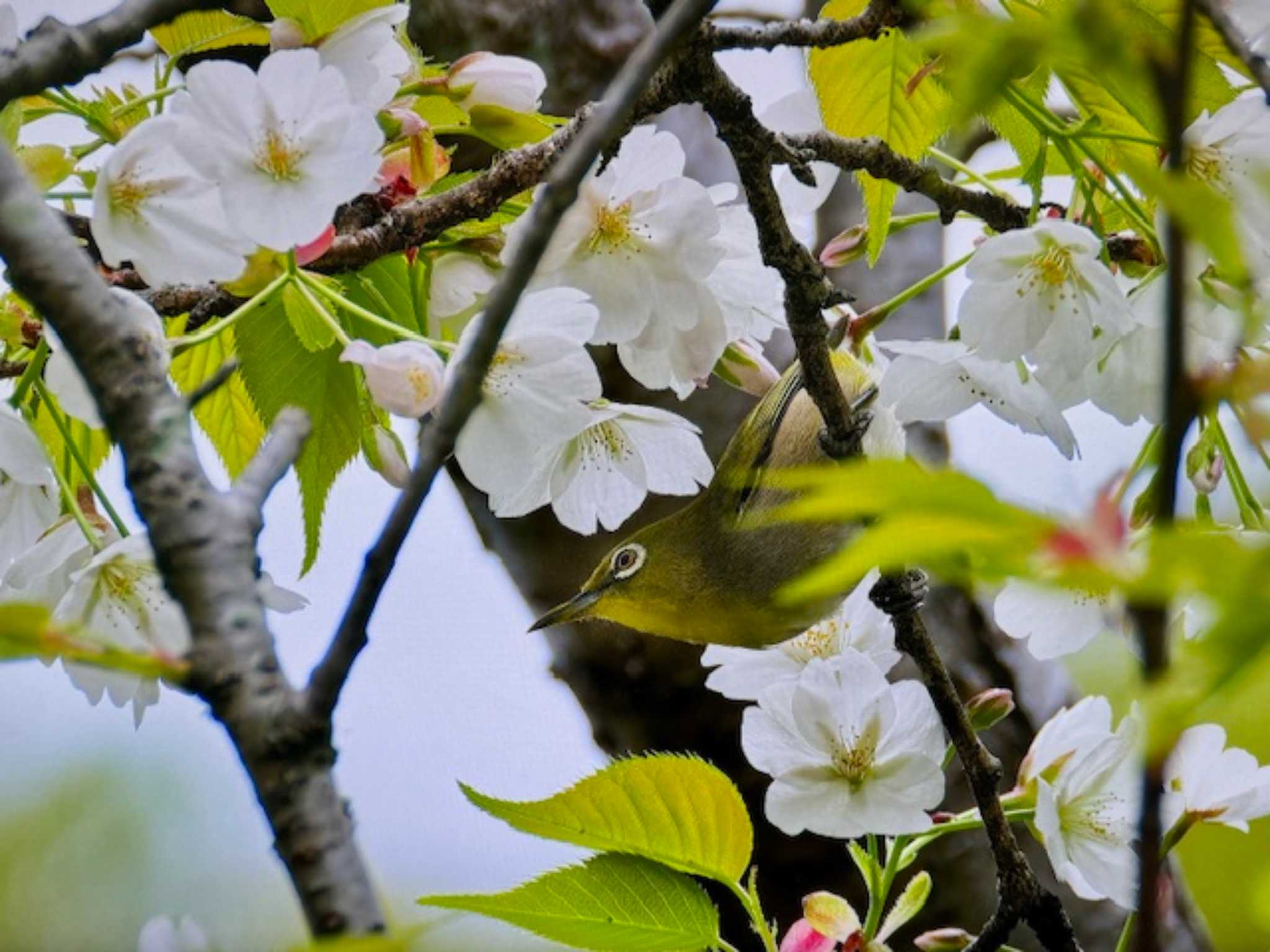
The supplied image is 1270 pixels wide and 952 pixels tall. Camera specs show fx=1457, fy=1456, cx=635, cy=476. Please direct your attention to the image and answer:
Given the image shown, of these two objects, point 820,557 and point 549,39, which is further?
point 549,39

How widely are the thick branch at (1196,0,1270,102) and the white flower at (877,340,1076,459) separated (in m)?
0.23

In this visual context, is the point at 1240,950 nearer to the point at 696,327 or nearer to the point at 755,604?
the point at 755,604

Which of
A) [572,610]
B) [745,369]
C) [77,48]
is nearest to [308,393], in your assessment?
[745,369]

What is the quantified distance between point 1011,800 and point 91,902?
2.33 m

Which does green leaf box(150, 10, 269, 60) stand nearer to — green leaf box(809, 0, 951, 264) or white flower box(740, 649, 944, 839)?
green leaf box(809, 0, 951, 264)

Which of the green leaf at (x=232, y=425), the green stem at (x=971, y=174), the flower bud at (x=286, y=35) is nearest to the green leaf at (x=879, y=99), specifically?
the green stem at (x=971, y=174)

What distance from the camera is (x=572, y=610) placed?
105 cm

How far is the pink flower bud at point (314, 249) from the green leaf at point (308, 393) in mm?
106

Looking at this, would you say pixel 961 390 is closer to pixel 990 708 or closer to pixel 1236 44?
pixel 990 708

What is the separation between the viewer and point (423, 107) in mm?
663

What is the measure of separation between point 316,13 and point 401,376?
0.17 m

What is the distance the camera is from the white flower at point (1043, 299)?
0.59m

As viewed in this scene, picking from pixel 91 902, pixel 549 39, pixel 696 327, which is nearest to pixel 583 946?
pixel 696 327

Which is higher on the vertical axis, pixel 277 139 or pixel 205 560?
pixel 277 139
